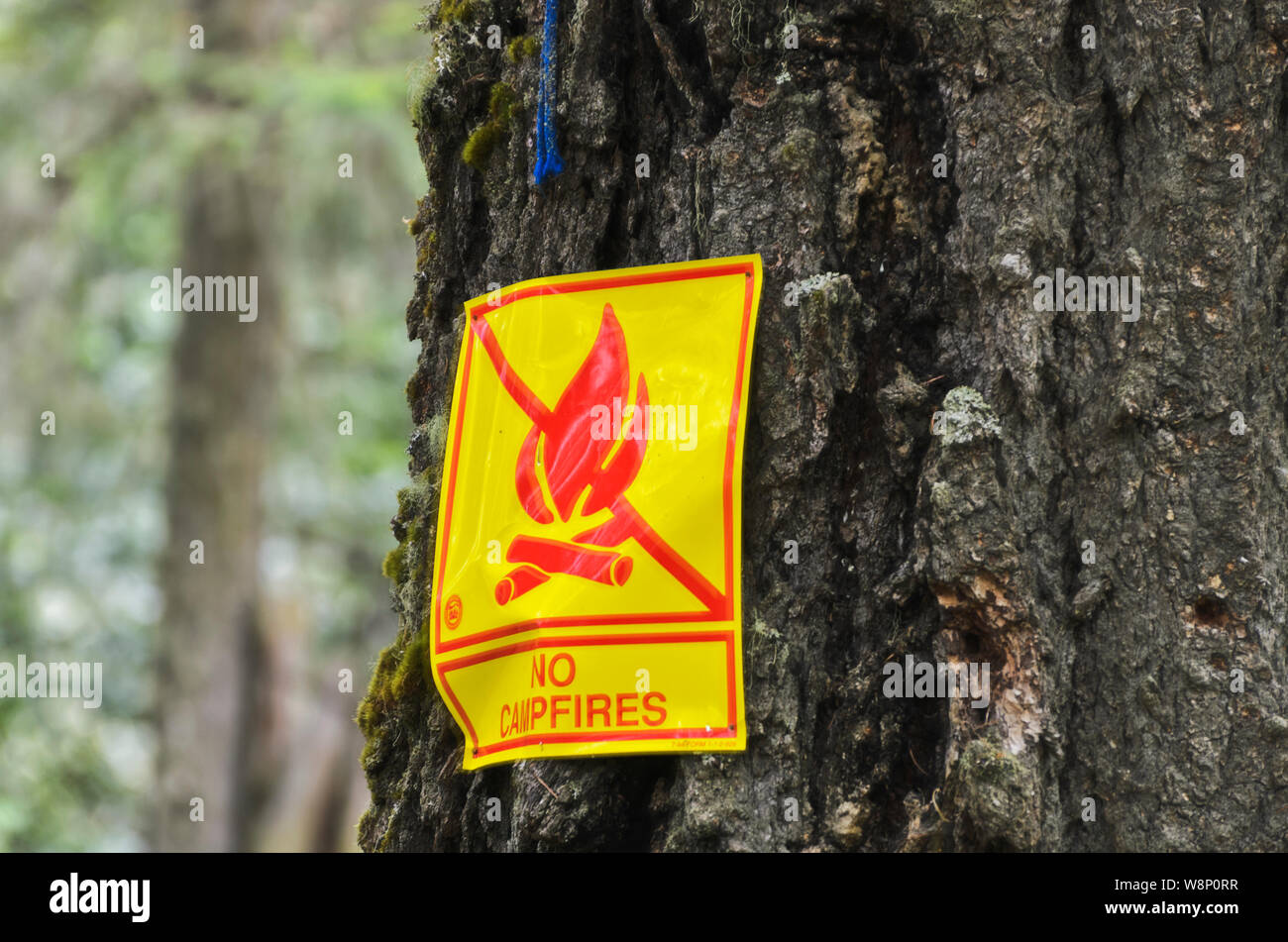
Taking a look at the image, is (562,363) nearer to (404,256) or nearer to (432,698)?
(432,698)

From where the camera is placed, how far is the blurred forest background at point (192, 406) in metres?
8.52

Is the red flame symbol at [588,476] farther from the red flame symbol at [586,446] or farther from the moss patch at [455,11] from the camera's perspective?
the moss patch at [455,11]

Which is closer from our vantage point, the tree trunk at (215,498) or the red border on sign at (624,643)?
the red border on sign at (624,643)

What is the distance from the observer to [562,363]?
5.92 ft

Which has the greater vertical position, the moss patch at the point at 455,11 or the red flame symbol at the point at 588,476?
the moss patch at the point at 455,11

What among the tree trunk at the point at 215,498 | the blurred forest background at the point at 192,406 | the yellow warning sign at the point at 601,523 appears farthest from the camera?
the tree trunk at the point at 215,498

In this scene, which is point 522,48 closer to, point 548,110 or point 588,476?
point 548,110

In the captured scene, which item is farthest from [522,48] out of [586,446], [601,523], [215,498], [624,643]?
[215,498]

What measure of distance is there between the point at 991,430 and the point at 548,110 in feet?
2.63

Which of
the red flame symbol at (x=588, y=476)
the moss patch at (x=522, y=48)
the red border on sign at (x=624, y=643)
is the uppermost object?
the moss patch at (x=522, y=48)

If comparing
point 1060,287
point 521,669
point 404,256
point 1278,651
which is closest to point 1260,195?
point 1060,287

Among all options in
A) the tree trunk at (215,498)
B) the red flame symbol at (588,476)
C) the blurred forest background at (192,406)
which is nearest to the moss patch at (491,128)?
the red flame symbol at (588,476)

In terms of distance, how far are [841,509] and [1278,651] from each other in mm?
556

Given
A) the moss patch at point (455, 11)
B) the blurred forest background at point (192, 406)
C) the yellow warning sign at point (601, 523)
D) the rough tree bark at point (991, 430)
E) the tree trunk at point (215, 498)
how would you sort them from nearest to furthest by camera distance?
1. the rough tree bark at point (991, 430)
2. the yellow warning sign at point (601, 523)
3. the moss patch at point (455, 11)
4. the blurred forest background at point (192, 406)
5. the tree trunk at point (215, 498)
